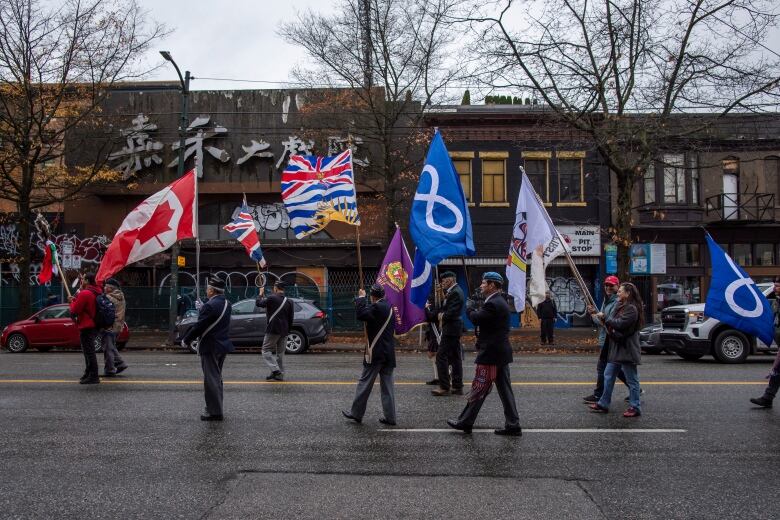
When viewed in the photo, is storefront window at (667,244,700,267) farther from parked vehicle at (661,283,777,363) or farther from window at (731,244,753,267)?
parked vehicle at (661,283,777,363)

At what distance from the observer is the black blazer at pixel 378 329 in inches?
337

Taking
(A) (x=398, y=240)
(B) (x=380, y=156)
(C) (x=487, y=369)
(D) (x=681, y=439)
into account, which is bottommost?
(D) (x=681, y=439)

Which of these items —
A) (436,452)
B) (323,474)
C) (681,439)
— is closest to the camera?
(323,474)

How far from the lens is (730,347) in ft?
52.0

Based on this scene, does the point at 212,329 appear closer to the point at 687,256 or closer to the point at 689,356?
the point at 689,356

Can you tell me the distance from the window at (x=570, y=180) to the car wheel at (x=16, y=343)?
20236 millimetres

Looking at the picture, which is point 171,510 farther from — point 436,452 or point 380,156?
point 380,156

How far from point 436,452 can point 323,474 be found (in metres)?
1.34

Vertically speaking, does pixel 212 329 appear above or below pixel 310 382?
above

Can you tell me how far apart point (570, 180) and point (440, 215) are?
2000cm

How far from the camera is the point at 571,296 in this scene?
28562 millimetres

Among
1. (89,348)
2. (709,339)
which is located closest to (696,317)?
(709,339)

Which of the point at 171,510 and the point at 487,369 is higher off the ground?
the point at 487,369

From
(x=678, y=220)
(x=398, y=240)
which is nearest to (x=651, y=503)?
(x=398, y=240)
